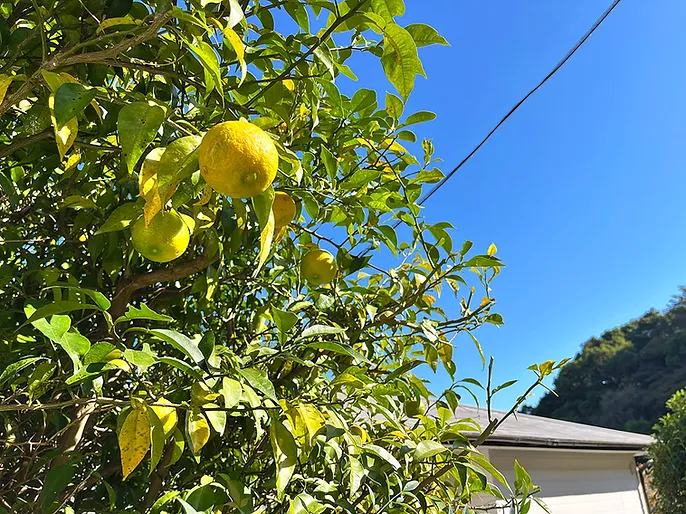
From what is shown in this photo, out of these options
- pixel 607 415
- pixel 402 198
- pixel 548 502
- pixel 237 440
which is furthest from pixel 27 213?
pixel 607 415

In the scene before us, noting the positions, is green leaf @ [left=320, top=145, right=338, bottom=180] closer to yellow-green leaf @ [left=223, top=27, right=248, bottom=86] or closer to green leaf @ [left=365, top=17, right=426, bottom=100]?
green leaf @ [left=365, top=17, right=426, bottom=100]

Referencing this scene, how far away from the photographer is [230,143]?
637mm

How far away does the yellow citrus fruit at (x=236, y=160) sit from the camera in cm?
64

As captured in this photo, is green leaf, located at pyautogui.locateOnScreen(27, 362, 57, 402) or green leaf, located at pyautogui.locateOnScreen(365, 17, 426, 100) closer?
green leaf, located at pyautogui.locateOnScreen(365, 17, 426, 100)

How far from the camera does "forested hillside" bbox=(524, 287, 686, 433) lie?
31953 millimetres

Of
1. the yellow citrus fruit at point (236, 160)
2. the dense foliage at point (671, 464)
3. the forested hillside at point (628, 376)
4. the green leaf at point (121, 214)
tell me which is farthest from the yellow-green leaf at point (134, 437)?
the forested hillside at point (628, 376)

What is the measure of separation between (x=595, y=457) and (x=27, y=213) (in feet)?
29.8

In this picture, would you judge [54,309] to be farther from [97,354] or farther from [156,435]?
[156,435]

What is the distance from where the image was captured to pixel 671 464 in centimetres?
814

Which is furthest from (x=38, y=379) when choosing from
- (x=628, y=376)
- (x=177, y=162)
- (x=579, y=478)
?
(x=628, y=376)

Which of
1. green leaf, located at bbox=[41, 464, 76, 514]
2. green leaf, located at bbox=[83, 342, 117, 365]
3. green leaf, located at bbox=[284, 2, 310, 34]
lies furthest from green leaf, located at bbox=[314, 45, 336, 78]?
green leaf, located at bbox=[41, 464, 76, 514]

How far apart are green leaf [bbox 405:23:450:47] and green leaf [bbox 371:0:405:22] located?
2.1 inches

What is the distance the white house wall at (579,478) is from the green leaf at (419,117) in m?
5.15

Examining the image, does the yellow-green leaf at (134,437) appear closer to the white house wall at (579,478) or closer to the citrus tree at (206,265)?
the citrus tree at (206,265)
